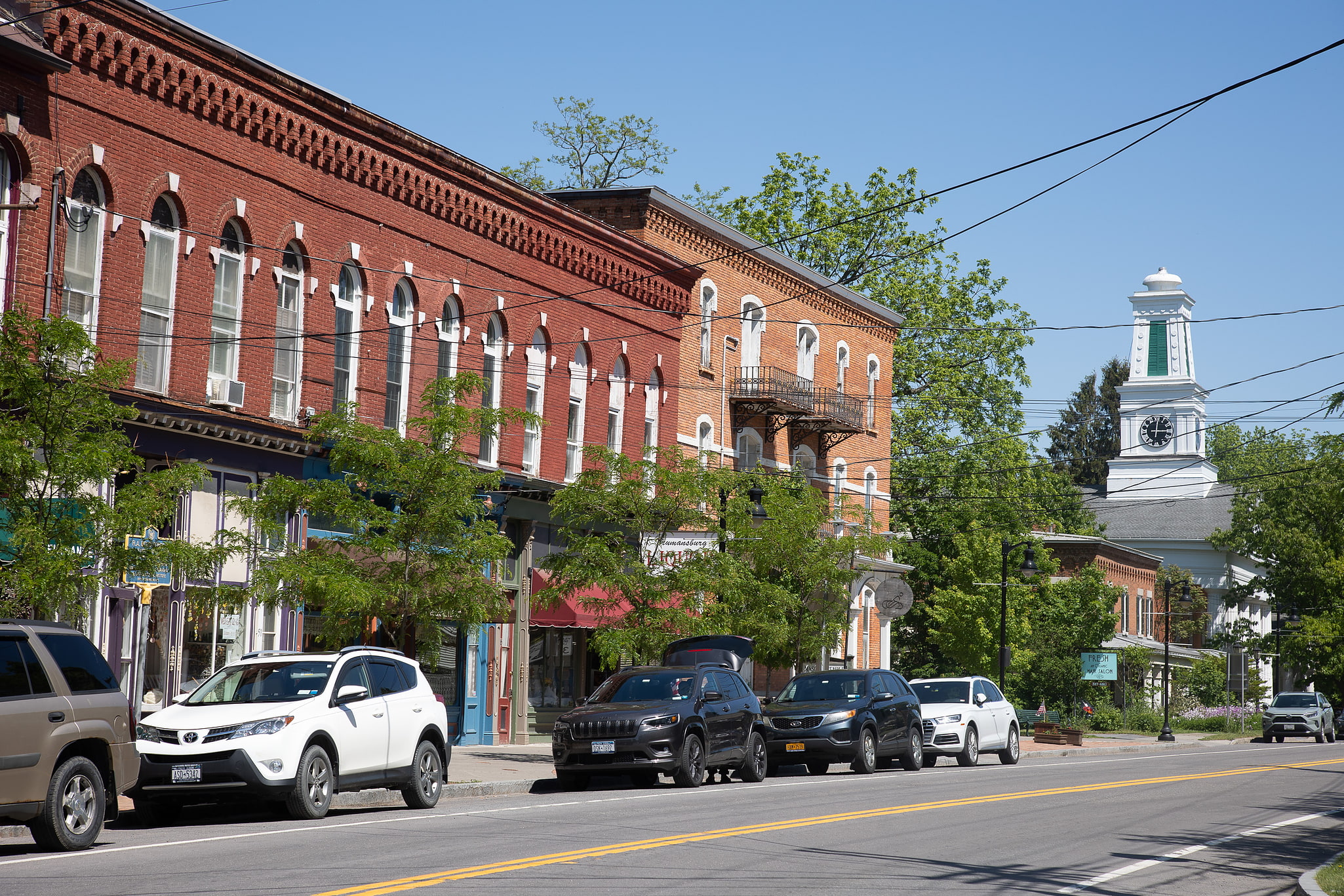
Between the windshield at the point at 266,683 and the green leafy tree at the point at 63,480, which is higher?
the green leafy tree at the point at 63,480

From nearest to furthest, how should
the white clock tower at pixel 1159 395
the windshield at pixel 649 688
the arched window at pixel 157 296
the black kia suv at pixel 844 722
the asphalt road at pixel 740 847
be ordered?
the asphalt road at pixel 740 847
the windshield at pixel 649 688
the arched window at pixel 157 296
the black kia suv at pixel 844 722
the white clock tower at pixel 1159 395

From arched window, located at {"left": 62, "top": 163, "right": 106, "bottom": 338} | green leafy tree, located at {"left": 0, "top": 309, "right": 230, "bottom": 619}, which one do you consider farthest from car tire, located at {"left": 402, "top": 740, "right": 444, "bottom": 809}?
arched window, located at {"left": 62, "top": 163, "right": 106, "bottom": 338}

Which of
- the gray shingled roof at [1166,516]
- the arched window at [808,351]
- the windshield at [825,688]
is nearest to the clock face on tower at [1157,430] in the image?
the gray shingled roof at [1166,516]

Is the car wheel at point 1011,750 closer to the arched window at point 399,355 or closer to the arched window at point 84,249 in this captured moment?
the arched window at point 399,355

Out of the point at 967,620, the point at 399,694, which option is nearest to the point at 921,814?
the point at 399,694

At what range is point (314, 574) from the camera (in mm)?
20172

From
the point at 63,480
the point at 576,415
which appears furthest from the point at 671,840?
the point at 576,415

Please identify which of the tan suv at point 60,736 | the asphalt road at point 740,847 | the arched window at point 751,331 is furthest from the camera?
the arched window at point 751,331

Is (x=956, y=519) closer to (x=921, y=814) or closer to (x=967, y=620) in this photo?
(x=967, y=620)

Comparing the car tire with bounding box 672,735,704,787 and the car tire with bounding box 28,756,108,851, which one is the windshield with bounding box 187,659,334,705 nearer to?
the car tire with bounding box 28,756,108,851

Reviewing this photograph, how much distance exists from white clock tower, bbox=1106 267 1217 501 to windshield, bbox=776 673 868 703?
88.4 metres

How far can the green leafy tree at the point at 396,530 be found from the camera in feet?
68.2

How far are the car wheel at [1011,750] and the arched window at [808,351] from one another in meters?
14.4

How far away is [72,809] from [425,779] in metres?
5.45
